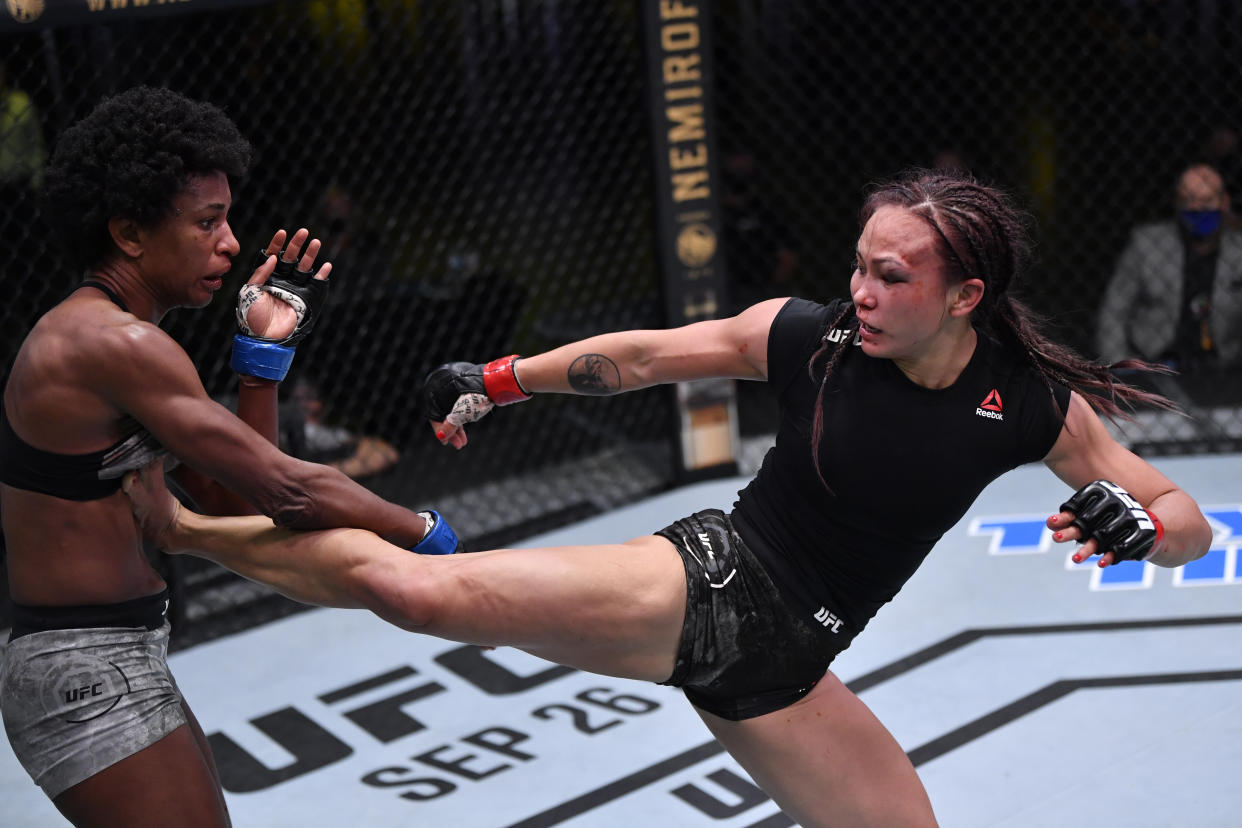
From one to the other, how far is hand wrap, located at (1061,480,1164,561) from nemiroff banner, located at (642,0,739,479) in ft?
8.13

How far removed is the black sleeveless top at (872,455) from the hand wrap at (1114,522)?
0.45ft

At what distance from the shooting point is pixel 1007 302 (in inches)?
77.8

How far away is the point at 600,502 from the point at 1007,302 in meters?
2.79

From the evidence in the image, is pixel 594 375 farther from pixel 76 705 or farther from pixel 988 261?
pixel 76 705

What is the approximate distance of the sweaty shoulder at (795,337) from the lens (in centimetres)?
200

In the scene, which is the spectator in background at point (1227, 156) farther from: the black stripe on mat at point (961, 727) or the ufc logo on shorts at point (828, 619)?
the ufc logo on shorts at point (828, 619)

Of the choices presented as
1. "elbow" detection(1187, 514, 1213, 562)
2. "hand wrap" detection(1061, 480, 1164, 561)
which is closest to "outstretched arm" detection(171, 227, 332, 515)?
"hand wrap" detection(1061, 480, 1164, 561)

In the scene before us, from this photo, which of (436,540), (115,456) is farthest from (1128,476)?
(115,456)

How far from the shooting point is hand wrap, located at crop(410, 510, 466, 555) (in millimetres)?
1902

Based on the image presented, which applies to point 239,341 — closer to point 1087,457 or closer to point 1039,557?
point 1087,457

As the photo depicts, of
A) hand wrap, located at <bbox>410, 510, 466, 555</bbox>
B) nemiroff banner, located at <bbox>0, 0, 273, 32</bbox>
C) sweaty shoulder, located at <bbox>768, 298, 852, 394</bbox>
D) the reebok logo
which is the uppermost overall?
nemiroff banner, located at <bbox>0, 0, 273, 32</bbox>

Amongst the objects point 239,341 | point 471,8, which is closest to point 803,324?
point 239,341

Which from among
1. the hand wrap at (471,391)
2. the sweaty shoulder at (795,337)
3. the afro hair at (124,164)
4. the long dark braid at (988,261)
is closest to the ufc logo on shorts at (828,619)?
the long dark braid at (988,261)

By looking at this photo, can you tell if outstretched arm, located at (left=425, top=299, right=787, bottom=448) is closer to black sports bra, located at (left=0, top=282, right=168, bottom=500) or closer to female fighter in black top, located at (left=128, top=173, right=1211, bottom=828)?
female fighter in black top, located at (left=128, top=173, right=1211, bottom=828)
